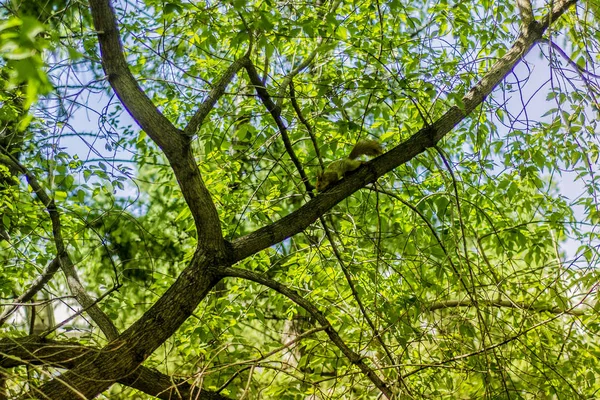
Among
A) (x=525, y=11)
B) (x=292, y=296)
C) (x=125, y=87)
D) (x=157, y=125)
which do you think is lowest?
(x=292, y=296)

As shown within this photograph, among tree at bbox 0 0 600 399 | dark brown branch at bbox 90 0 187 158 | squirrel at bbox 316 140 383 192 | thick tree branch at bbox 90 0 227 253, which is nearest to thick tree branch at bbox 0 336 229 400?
tree at bbox 0 0 600 399

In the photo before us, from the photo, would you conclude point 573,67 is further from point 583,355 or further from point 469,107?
point 583,355

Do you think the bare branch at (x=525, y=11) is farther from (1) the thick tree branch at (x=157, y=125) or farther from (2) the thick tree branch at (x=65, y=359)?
(2) the thick tree branch at (x=65, y=359)

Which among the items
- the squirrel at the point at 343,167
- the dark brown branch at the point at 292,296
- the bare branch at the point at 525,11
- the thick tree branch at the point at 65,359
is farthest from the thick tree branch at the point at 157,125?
the bare branch at the point at 525,11

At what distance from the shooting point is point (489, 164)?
145 inches

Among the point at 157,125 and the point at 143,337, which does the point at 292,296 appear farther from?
the point at 157,125

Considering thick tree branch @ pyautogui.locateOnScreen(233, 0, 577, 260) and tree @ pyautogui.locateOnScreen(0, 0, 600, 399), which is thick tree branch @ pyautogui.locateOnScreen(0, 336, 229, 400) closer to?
tree @ pyautogui.locateOnScreen(0, 0, 600, 399)

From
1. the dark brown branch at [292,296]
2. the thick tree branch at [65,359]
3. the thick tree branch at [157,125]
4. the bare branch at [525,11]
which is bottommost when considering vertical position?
the thick tree branch at [65,359]

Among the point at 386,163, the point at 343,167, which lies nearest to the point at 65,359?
the point at 343,167

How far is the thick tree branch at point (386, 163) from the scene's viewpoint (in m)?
2.50

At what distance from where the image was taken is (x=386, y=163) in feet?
8.70

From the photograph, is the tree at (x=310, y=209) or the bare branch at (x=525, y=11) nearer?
the tree at (x=310, y=209)

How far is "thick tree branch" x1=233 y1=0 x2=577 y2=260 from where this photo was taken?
2.50 meters

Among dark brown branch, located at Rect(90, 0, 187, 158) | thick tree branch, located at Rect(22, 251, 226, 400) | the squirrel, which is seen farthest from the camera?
the squirrel
